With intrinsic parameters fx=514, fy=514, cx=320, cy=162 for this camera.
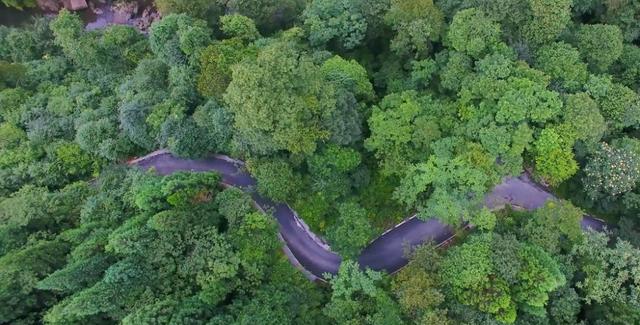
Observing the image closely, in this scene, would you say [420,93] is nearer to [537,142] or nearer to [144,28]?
[537,142]

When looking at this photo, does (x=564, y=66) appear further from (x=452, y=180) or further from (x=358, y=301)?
(x=358, y=301)

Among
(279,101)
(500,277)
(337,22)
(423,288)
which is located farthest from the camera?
(337,22)

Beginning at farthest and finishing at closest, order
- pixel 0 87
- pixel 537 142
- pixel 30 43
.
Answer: pixel 30 43
pixel 0 87
pixel 537 142

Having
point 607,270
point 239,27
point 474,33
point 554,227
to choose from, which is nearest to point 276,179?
point 239,27

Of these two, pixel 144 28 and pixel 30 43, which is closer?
pixel 30 43

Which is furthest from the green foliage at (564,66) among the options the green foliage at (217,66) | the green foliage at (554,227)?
the green foliage at (217,66)

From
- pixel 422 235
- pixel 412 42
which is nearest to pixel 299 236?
pixel 422 235
